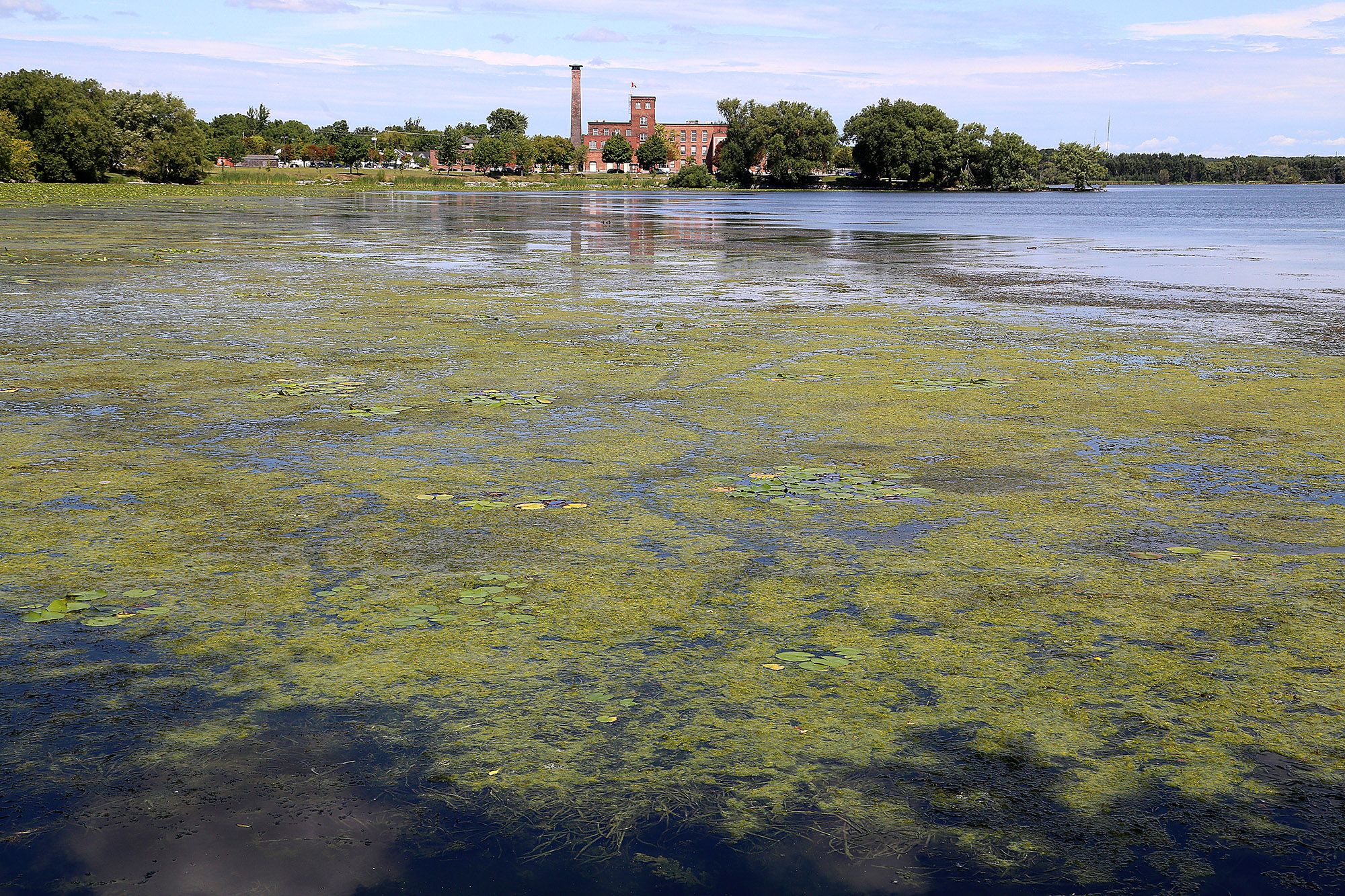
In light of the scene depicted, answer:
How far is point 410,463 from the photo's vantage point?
746cm

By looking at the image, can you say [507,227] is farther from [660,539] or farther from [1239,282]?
[660,539]

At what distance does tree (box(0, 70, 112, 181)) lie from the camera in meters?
83.7

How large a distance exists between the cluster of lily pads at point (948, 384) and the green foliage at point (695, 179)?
141 meters

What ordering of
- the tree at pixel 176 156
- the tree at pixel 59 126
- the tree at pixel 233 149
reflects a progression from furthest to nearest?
the tree at pixel 233 149, the tree at pixel 176 156, the tree at pixel 59 126

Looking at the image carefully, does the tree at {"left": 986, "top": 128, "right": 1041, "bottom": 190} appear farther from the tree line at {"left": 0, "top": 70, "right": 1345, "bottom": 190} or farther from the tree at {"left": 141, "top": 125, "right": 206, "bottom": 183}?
the tree at {"left": 141, "top": 125, "right": 206, "bottom": 183}

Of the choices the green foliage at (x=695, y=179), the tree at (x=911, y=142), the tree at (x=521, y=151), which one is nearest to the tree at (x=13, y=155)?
the green foliage at (x=695, y=179)

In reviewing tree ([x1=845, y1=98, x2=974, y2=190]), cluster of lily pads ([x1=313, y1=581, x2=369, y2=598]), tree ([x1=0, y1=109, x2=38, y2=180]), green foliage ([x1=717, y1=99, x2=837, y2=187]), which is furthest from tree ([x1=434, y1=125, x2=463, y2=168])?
cluster of lily pads ([x1=313, y1=581, x2=369, y2=598])

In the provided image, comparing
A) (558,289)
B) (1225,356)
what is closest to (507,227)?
(558,289)

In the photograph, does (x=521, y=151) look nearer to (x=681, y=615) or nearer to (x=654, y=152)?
(x=654, y=152)

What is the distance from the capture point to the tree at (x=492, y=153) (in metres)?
166

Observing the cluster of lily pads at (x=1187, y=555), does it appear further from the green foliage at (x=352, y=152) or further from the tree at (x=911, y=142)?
the green foliage at (x=352, y=152)

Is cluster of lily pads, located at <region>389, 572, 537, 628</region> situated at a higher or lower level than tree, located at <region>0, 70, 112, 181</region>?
lower

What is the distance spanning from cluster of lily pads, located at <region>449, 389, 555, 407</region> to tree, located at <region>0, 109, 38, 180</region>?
261 feet

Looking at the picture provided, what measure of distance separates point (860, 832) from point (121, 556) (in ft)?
13.2
